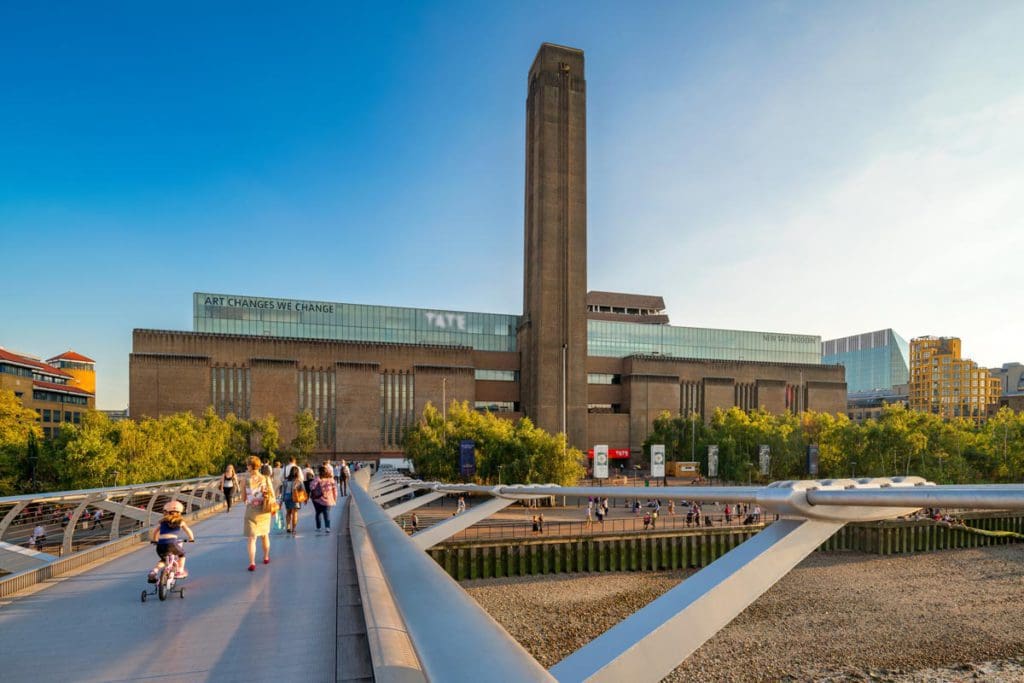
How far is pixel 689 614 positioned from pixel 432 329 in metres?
78.7

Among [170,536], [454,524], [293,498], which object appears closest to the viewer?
[454,524]

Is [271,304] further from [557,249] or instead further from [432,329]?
[557,249]

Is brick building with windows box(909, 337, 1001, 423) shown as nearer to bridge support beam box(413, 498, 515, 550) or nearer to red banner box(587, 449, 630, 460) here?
red banner box(587, 449, 630, 460)

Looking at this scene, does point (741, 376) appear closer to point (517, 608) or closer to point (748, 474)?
point (748, 474)

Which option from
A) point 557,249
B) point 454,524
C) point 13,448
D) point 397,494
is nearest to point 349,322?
point 557,249

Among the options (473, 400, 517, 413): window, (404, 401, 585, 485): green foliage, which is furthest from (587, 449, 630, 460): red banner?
(404, 401, 585, 485): green foliage

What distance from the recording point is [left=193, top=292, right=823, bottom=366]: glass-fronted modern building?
74.2 metres

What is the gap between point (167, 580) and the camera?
737 cm

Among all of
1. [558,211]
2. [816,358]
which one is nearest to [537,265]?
[558,211]

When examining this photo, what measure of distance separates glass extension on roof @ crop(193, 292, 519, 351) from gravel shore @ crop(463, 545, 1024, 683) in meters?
49.7

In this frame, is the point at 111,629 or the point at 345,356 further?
the point at 345,356

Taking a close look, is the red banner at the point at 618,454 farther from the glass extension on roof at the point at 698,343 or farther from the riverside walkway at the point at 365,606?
the riverside walkway at the point at 365,606

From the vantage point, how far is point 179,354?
66.3m

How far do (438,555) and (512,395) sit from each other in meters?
46.9
